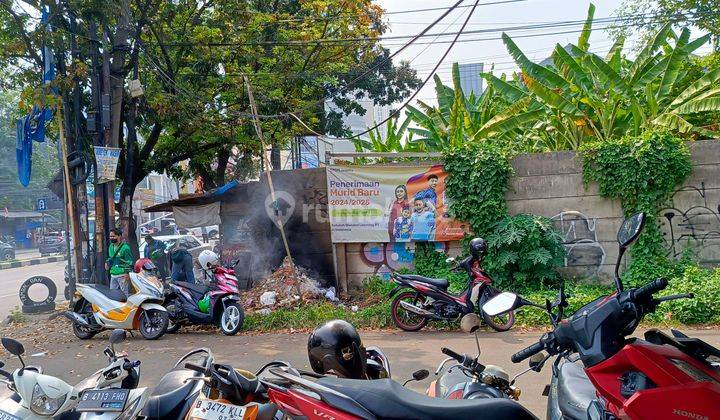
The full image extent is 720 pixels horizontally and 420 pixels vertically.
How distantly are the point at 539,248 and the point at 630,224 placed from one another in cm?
658

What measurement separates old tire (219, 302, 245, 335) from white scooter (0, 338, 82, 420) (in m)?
5.07

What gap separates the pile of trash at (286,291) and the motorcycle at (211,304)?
1004 mm

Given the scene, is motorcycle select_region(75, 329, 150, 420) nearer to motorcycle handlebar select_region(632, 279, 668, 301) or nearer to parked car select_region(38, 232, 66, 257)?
motorcycle handlebar select_region(632, 279, 668, 301)

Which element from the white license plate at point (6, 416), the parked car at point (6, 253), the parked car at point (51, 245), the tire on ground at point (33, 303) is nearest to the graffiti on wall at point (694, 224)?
the white license plate at point (6, 416)

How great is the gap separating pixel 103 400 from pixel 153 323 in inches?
221

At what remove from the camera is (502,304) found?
2549 millimetres

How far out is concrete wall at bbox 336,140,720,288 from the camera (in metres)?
8.61

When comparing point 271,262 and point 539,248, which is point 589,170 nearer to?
Answer: point 539,248

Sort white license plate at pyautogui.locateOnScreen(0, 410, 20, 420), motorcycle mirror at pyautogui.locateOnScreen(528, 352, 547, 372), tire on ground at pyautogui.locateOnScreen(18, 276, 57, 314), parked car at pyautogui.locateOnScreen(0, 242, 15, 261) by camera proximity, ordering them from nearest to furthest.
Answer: motorcycle mirror at pyautogui.locateOnScreen(528, 352, 547, 372) < white license plate at pyautogui.locateOnScreen(0, 410, 20, 420) < tire on ground at pyautogui.locateOnScreen(18, 276, 57, 314) < parked car at pyautogui.locateOnScreen(0, 242, 15, 261)

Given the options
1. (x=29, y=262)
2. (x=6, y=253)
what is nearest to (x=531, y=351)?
(x=29, y=262)

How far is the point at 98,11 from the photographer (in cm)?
961

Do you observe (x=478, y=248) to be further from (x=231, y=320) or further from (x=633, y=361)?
(x=633, y=361)

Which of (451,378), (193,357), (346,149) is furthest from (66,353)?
(346,149)

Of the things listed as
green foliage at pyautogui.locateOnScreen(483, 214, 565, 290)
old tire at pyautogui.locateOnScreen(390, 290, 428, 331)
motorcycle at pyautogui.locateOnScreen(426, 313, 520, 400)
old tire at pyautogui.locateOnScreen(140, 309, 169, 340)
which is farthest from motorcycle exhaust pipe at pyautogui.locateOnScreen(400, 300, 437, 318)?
motorcycle at pyautogui.locateOnScreen(426, 313, 520, 400)
